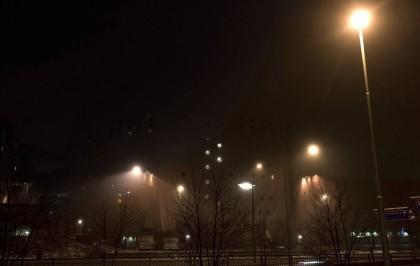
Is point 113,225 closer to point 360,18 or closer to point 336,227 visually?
point 336,227

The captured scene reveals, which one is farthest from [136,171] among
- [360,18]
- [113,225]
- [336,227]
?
[360,18]

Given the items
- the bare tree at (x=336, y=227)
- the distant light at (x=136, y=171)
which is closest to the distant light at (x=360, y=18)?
the bare tree at (x=336, y=227)

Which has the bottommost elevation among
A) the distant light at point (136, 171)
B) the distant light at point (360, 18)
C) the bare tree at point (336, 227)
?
the bare tree at point (336, 227)

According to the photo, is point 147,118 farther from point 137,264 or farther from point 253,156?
point 137,264

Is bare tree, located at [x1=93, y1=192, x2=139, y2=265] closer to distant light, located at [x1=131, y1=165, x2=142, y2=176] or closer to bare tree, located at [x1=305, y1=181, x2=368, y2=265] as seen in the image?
distant light, located at [x1=131, y1=165, x2=142, y2=176]

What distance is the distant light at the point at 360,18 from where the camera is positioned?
14.4 m

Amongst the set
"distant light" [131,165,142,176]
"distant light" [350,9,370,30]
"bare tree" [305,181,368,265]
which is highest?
"distant light" [131,165,142,176]

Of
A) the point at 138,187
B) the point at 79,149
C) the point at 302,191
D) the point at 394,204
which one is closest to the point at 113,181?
the point at 138,187

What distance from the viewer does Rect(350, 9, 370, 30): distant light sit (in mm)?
14390

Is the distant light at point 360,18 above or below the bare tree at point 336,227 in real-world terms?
above

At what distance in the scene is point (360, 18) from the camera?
14445 mm

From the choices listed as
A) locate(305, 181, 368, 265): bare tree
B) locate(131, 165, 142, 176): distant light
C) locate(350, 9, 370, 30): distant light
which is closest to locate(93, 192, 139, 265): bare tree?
locate(131, 165, 142, 176): distant light

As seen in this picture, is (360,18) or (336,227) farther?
(336,227)

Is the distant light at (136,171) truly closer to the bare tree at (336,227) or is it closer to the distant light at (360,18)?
the bare tree at (336,227)
